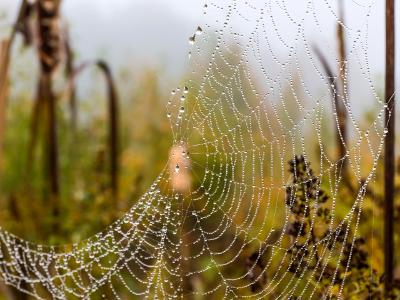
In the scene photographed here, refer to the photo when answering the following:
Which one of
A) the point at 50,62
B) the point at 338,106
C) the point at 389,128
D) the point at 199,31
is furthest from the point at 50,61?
the point at 389,128

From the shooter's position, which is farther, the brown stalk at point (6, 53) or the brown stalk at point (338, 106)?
the brown stalk at point (6, 53)

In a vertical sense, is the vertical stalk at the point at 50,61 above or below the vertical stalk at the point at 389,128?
above

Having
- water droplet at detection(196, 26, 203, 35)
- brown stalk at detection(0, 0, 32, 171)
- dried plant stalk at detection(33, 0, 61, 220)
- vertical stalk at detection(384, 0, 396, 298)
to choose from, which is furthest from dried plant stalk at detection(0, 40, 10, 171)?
vertical stalk at detection(384, 0, 396, 298)

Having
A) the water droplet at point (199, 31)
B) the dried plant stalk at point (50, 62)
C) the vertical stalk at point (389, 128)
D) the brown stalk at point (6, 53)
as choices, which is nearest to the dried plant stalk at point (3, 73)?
the brown stalk at point (6, 53)

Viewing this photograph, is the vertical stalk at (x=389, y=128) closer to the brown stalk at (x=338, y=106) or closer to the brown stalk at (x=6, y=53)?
the brown stalk at (x=338, y=106)

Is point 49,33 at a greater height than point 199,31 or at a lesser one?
greater

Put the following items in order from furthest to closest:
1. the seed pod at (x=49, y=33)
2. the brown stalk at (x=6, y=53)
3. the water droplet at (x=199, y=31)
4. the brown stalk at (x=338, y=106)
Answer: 1. the seed pod at (x=49, y=33)
2. the brown stalk at (x=6, y=53)
3. the brown stalk at (x=338, y=106)
4. the water droplet at (x=199, y=31)

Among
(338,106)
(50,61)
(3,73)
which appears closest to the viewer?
(338,106)

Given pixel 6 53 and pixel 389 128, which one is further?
pixel 6 53

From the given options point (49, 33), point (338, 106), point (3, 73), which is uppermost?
point (49, 33)

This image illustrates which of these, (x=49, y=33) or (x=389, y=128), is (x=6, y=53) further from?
(x=389, y=128)

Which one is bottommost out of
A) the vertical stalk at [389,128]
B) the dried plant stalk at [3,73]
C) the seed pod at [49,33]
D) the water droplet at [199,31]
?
the vertical stalk at [389,128]
